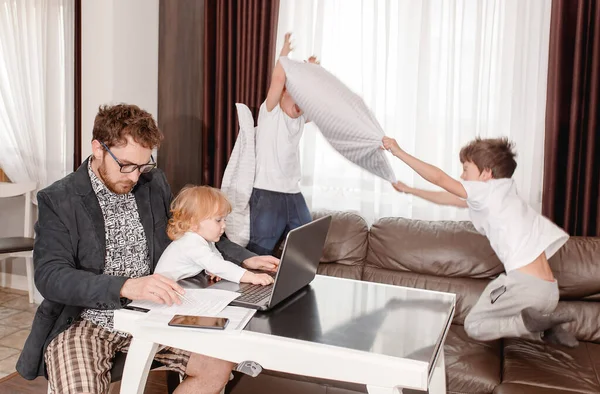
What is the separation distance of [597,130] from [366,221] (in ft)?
4.12

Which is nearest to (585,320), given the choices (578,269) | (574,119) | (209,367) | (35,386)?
(578,269)

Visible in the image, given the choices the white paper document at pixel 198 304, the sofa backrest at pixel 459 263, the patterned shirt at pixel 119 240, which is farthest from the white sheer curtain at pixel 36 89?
the white paper document at pixel 198 304

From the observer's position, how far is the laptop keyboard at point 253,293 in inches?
64.0

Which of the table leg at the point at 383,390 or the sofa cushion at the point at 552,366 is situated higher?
the table leg at the point at 383,390

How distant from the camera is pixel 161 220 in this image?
6.87 feet

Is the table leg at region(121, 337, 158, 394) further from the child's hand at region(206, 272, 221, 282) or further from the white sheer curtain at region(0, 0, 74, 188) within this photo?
the white sheer curtain at region(0, 0, 74, 188)

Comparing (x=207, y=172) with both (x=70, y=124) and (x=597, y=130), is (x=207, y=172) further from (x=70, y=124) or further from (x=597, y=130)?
(x=597, y=130)

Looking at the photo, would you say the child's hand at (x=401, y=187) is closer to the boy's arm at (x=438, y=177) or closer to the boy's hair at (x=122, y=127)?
the boy's arm at (x=438, y=177)

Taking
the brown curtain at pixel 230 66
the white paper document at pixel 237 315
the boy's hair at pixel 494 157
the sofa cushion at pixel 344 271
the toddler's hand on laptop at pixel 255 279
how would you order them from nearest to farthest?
1. the white paper document at pixel 237 315
2. the toddler's hand on laptop at pixel 255 279
3. the boy's hair at pixel 494 157
4. the sofa cushion at pixel 344 271
5. the brown curtain at pixel 230 66

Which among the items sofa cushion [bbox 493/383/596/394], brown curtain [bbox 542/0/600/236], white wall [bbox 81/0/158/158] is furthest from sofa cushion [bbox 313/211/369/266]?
white wall [bbox 81/0/158/158]

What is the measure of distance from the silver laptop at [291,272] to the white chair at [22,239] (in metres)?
2.41

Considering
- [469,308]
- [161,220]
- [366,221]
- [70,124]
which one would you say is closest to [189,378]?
[161,220]

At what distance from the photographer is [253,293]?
5.58ft

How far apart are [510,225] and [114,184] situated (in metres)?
1.59
